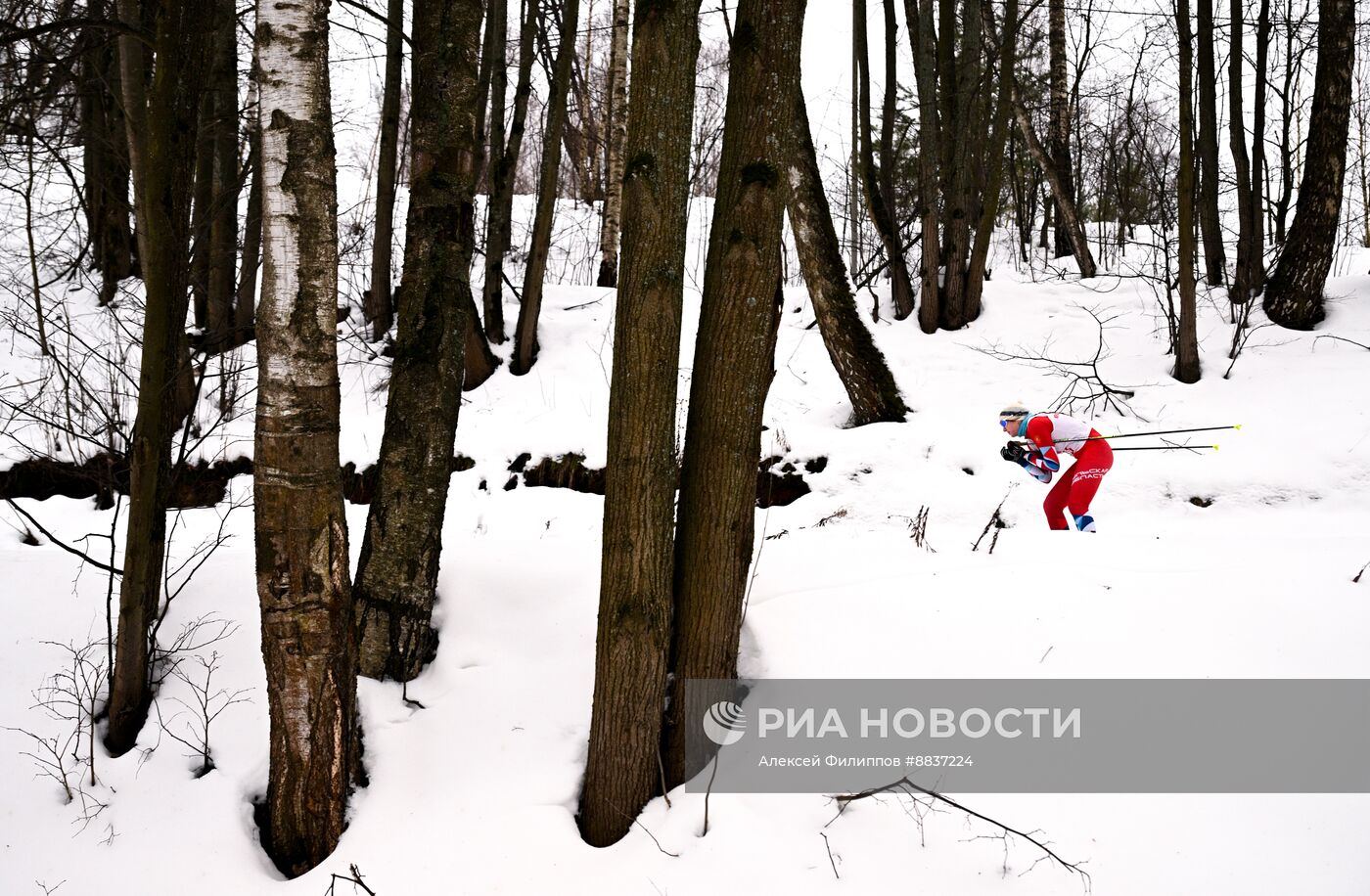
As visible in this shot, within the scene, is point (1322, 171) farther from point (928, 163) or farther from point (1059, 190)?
point (928, 163)

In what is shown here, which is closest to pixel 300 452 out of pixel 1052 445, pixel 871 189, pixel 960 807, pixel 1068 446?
pixel 960 807

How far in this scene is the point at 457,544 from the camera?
14.8ft

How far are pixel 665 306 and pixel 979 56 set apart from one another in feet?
25.3

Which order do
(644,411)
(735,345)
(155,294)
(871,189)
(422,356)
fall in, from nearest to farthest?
(644,411), (735,345), (155,294), (422,356), (871,189)

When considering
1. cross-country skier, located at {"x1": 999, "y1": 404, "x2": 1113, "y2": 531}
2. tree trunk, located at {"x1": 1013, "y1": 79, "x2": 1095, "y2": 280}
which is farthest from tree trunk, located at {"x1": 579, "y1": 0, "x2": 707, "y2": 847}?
tree trunk, located at {"x1": 1013, "y1": 79, "x2": 1095, "y2": 280}

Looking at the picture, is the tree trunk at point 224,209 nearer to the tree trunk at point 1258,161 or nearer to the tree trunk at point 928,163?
the tree trunk at point 928,163

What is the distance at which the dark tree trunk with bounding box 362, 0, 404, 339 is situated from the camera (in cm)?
857

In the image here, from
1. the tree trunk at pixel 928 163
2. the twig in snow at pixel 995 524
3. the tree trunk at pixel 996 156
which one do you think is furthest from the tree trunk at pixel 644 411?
the tree trunk at pixel 996 156

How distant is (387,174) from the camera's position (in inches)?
340

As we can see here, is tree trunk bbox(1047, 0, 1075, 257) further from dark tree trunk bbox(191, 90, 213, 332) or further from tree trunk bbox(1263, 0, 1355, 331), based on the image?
dark tree trunk bbox(191, 90, 213, 332)

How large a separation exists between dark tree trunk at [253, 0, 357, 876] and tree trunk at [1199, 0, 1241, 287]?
29.6 feet

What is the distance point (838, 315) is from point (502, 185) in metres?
4.00

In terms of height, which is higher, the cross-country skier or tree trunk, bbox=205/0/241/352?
tree trunk, bbox=205/0/241/352

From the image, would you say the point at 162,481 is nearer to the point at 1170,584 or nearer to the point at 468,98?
the point at 468,98
